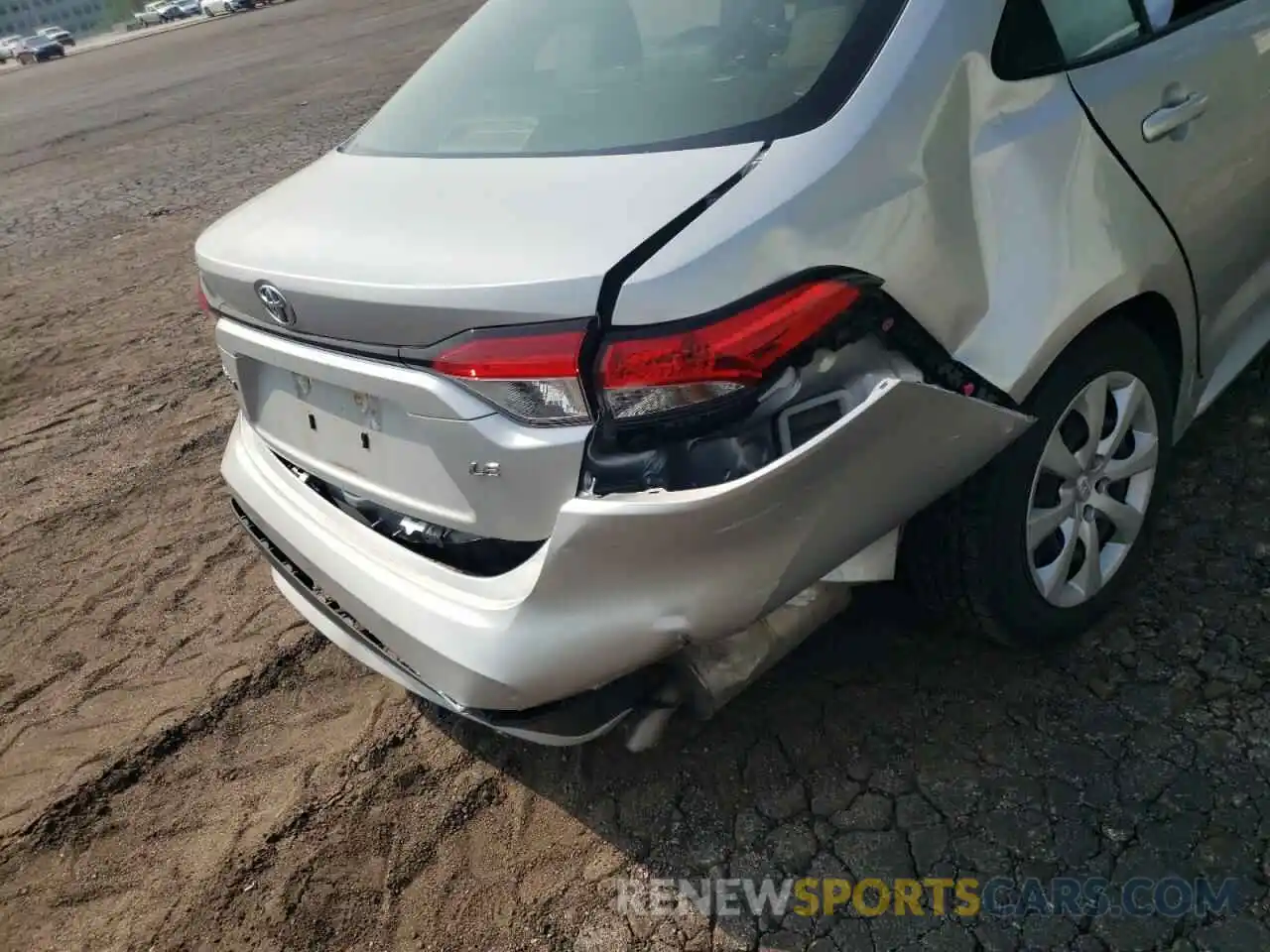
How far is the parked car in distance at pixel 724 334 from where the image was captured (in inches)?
67.9

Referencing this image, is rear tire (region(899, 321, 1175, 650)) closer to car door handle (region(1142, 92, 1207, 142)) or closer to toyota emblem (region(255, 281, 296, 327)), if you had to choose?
car door handle (region(1142, 92, 1207, 142))

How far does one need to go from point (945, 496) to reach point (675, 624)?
0.70 metres

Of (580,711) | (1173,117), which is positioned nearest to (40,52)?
(1173,117)

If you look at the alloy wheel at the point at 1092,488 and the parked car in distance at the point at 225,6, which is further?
the parked car in distance at the point at 225,6

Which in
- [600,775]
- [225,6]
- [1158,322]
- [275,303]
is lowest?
[225,6]

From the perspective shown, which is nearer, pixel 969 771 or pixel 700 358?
pixel 700 358

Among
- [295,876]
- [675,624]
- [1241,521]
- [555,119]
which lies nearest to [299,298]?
[555,119]


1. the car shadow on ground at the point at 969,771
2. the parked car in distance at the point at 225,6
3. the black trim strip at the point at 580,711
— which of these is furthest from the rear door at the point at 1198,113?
the parked car in distance at the point at 225,6

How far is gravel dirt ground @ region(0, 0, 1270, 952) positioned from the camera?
2.12 meters

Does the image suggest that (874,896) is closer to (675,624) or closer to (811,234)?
(675,624)

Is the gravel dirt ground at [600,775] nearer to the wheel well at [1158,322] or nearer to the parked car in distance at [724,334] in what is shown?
the parked car in distance at [724,334]

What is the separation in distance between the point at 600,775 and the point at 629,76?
156 centimetres

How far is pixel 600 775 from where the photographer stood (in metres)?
2.47

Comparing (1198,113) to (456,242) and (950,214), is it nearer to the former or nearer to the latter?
(950,214)
